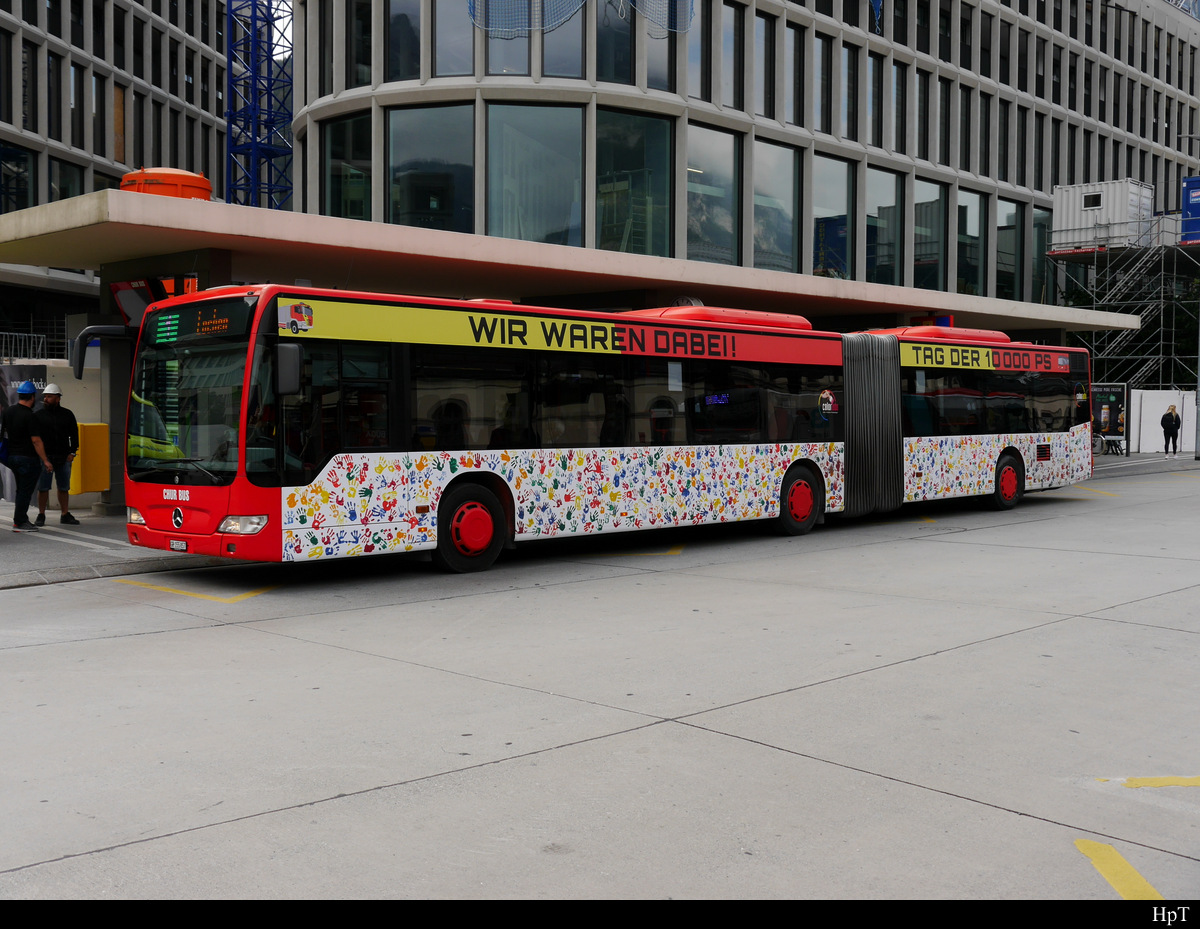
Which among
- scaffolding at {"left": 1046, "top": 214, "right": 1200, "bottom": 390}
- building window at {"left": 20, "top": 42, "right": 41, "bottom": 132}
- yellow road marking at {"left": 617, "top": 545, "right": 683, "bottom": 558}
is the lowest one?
yellow road marking at {"left": 617, "top": 545, "right": 683, "bottom": 558}

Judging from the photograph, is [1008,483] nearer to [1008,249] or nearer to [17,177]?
[1008,249]

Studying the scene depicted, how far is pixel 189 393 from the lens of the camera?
11359 mm

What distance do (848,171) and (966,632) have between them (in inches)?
1036

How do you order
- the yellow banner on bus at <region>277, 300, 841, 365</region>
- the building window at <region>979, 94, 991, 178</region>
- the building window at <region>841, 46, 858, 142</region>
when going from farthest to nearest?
the building window at <region>979, 94, 991, 178</region>, the building window at <region>841, 46, 858, 142</region>, the yellow banner on bus at <region>277, 300, 841, 365</region>

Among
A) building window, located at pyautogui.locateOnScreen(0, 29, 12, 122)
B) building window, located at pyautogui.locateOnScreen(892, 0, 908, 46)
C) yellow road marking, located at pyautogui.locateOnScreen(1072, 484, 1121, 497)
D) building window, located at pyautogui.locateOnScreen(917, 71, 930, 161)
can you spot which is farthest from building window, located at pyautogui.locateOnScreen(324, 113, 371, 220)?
building window, located at pyautogui.locateOnScreen(0, 29, 12, 122)

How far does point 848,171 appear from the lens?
108ft

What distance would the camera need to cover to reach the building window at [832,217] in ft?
104

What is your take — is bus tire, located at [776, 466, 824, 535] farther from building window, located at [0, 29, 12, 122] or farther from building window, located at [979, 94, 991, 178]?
building window, located at [0, 29, 12, 122]

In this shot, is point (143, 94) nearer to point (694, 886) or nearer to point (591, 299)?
point (591, 299)

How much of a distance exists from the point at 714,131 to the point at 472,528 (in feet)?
61.9

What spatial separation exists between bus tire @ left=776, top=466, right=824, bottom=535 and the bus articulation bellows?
0.09 feet

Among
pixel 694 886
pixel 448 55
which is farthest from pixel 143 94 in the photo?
pixel 694 886

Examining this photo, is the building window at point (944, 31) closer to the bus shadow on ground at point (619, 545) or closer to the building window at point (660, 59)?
the building window at point (660, 59)

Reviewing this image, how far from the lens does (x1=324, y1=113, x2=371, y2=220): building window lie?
2619 cm
